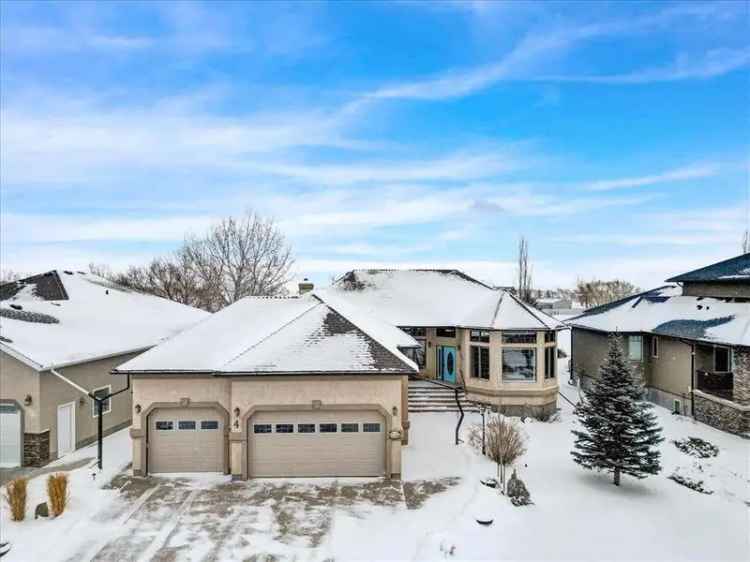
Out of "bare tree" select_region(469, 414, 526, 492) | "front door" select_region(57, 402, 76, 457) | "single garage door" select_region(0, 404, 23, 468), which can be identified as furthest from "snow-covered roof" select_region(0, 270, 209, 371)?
"bare tree" select_region(469, 414, 526, 492)

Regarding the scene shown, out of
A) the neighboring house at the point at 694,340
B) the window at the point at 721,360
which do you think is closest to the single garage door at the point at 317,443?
the neighboring house at the point at 694,340

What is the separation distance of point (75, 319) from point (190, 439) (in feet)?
31.2

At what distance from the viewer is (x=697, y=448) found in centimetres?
1703

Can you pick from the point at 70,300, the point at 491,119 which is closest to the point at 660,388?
the point at 491,119

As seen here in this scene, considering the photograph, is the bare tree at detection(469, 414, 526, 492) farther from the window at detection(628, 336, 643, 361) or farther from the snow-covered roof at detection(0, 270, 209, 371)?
the snow-covered roof at detection(0, 270, 209, 371)

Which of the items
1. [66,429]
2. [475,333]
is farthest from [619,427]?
[66,429]

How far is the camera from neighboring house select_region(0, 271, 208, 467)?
14953 mm

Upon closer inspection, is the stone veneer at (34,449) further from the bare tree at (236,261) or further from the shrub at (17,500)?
the bare tree at (236,261)

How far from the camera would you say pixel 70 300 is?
2152cm

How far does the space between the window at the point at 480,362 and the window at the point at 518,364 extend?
2.43ft

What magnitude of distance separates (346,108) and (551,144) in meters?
10.1

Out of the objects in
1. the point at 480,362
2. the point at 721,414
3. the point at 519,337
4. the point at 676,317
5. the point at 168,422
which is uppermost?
the point at 676,317

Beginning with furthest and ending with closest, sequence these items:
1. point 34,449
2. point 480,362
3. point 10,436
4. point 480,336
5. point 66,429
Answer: point 480,336, point 480,362, point 66,429, point 10,436, point 34,449

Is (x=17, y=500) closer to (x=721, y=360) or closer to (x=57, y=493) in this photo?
(x=57, y=493)
